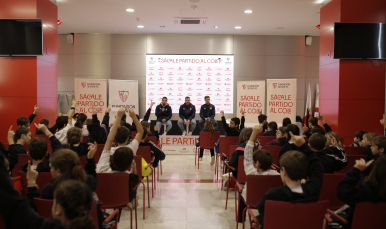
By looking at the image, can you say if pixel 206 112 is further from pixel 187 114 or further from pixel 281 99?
pixel 281 99

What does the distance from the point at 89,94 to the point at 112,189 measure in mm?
7926

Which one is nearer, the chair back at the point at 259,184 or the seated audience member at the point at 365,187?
the seated audience member at the point at 365,187

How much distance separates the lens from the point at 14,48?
5832 millimetres


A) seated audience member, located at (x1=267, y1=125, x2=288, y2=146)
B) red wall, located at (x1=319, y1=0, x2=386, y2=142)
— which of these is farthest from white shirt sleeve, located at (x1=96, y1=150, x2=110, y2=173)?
red wall, located at (x1=319, y1=0, x2=386, y2=142)

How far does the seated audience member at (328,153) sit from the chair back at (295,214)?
1216 mm

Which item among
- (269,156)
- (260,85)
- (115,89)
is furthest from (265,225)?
(115,89)

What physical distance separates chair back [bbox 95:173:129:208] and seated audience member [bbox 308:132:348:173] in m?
1.95

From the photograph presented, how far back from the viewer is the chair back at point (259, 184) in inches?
104

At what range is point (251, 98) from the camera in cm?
1012

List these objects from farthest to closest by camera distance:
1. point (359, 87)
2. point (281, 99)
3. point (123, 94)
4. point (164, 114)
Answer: point (123, 94) → point (164, 114) → point (281, 99) → point (359, 87)

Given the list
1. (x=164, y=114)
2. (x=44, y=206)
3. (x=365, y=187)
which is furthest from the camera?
(x=164, y=114)

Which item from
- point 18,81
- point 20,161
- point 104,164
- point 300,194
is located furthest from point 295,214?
point 18,81

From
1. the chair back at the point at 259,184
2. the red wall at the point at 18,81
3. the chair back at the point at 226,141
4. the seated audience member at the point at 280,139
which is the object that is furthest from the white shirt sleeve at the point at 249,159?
the red wall at the point at 18,81

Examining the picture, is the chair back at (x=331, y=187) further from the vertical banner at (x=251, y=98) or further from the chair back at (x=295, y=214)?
the vertical banner at (x=251, y=98)
